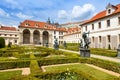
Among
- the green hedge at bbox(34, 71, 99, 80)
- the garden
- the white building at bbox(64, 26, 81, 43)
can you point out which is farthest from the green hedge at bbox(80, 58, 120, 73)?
the white building at bbox(64, 26, 81, 43)

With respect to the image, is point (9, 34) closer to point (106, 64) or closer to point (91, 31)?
point (91, 31)

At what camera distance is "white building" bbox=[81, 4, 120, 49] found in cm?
2203

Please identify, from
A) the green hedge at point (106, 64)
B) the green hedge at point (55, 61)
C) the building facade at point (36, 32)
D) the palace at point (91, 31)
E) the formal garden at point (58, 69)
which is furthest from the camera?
the building facade at point (36, 32)

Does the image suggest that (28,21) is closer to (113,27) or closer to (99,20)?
(99,20)

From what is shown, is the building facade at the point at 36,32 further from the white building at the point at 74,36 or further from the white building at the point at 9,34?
the white building at the point at 9,34

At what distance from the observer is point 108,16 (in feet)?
77.5

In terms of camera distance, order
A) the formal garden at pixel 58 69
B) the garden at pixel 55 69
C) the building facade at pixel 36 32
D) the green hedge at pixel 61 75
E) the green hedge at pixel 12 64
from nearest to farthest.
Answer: the green hedge at pixel 61 75 < the garden at pixel 55 69 < the formal garden at pixel 58 69 < the green hedge at pixel 12 64 < the building facade at pixel 36 32

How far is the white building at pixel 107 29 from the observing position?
22031mm

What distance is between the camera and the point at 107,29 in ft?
79.2

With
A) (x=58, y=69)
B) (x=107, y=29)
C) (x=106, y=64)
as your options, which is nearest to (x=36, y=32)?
(x=107, y=29)

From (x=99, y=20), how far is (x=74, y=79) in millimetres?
22925

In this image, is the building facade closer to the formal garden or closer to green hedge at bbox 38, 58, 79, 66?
green hedge at bbox 38, 58, 79, 66

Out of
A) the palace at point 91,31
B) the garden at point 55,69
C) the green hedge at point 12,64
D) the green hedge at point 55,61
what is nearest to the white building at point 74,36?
the palace at point 91,31

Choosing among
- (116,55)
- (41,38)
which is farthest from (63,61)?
(41,38)
